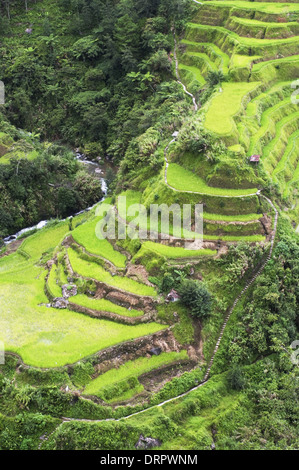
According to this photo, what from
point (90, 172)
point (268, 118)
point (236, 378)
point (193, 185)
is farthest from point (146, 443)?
point (90, 172)

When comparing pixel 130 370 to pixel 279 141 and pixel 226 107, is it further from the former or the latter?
pixel 226 107

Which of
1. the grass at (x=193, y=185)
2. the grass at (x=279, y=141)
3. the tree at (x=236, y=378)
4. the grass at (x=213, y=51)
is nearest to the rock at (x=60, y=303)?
the tree at (x=236, y=378)

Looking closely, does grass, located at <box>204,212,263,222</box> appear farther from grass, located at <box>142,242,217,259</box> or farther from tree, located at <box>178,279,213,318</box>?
tree, located at <box>178,279,213,318</box>

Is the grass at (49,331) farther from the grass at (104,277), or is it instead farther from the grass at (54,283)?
the grass at (104,277)

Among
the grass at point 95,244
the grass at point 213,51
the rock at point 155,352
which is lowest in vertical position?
the rock at point 155,352

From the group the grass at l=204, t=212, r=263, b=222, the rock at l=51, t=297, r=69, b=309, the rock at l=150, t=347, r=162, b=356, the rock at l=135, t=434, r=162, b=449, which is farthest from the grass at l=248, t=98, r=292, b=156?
the rock at l=135, t=434, r=162, b=449
